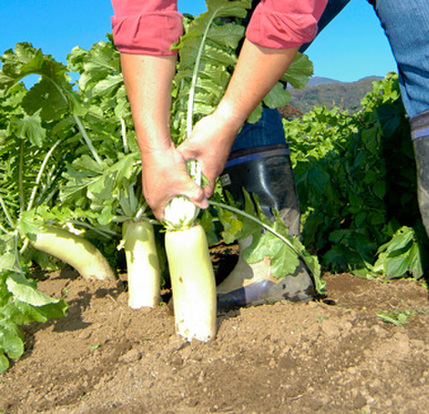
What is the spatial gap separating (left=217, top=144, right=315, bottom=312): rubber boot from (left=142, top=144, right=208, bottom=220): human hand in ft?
2.10

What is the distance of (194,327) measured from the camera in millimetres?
1765

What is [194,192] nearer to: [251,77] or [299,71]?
[251,77]

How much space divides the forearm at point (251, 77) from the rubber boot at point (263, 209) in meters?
0.62

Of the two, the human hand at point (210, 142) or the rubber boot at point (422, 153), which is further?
the rubber boot at point (422, 153)

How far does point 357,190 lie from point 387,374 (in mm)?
1524

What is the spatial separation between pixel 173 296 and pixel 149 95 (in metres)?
0.76

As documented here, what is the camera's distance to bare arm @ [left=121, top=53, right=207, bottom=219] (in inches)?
62.6

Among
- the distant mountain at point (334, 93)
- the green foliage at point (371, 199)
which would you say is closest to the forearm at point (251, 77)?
the green foliage at point (371, 199)

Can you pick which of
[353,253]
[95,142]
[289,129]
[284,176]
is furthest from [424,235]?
[289,129]

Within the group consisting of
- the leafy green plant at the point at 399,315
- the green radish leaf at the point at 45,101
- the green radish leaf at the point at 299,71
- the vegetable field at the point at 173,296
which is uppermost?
the green radish leaf at the point at 45,101

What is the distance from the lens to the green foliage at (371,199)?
2600 millimetres

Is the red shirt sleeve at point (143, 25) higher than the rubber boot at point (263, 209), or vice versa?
the red shirt sleeve at point (143, 25)

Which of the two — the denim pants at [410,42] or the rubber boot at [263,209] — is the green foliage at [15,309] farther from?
the denim pants at [410,42]

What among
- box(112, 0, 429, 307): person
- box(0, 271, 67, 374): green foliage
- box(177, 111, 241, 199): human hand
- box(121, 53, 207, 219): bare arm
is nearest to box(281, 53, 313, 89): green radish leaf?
box(112, 0, 429, 307): person
